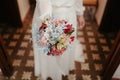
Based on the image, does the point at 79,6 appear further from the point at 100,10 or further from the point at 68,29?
the point at 100,10

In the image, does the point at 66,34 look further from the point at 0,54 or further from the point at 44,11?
the point at 0,54

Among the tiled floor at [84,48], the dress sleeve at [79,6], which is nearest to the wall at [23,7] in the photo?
the tiled floor at [84,48]

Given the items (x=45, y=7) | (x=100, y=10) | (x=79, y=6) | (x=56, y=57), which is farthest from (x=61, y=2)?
(x=100, y=10)

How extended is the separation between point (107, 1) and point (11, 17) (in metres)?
1.41

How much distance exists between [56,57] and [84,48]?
737 mm

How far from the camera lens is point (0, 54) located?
4.94 ft

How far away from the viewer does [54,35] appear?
1089mm

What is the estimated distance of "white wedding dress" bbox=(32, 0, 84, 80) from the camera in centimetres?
107

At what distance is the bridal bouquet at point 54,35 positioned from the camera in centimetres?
107

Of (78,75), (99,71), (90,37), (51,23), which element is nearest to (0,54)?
(51,23)

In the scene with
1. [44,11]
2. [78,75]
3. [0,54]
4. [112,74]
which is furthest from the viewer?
[78,75]

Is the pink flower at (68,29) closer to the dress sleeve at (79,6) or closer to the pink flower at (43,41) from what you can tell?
the pink flower at (43,41)

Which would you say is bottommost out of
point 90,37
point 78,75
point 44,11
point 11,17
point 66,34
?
point 78,75

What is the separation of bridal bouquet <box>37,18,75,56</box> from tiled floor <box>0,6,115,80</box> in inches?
28.7
